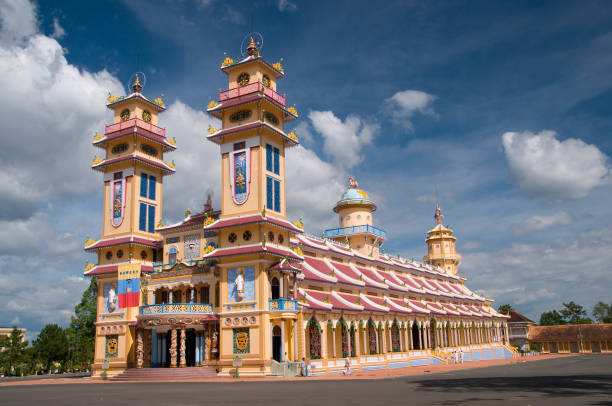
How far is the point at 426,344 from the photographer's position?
5909 centimetres

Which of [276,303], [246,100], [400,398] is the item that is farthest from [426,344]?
[400,398]

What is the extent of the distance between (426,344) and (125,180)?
116 ft

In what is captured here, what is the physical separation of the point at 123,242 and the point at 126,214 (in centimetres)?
271

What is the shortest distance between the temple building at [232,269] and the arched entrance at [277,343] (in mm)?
71

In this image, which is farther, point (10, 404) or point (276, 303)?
point (276, 303)

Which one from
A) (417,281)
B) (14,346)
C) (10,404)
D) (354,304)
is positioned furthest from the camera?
(417,281)

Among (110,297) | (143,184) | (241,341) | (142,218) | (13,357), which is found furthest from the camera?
(13,357)

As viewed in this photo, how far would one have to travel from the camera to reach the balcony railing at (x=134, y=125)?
4709 centimetres

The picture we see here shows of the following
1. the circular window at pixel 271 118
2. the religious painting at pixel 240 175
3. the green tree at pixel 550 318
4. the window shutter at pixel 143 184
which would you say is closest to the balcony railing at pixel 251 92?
the circular window at pixel 271 118

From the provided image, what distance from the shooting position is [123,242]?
4444 centimetres

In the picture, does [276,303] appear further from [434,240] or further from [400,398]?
[434,240]

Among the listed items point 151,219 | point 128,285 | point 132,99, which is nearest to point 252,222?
point 128,285

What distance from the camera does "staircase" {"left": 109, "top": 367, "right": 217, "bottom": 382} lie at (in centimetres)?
3559

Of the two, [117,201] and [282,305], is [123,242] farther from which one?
[282,305]
